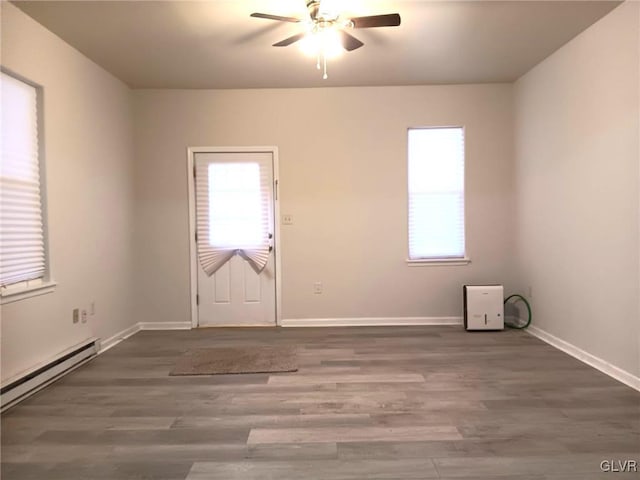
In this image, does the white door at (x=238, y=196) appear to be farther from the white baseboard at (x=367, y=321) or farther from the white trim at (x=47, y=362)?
the white trim at (x=47, y=362)

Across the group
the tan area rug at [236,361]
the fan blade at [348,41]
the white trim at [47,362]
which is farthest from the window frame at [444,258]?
the white trim at [47,362]

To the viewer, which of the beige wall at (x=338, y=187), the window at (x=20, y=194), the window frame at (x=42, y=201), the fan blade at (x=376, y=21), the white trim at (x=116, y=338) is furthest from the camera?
the beige wall at (x=338, y=187)

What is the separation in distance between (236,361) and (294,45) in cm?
274

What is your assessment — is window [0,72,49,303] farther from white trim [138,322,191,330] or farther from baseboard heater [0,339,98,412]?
white trim [138,322,191,330]

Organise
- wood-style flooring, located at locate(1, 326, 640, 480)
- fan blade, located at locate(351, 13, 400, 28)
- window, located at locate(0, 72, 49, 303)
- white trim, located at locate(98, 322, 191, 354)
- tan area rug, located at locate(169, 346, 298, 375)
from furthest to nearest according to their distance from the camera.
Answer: white trim, located at locate(98, 322, 191, 354)
tan area rug, located at locate(169, 346, 298, 375)
window, located at locate(0, 72, 49, 303)
fan blade, located at locate(351, 13, 400, 28)
wood-style flooring, located at locate(1, 326, 640, 480)

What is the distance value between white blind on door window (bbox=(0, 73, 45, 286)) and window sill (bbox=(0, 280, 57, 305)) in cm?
8

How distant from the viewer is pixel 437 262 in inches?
189

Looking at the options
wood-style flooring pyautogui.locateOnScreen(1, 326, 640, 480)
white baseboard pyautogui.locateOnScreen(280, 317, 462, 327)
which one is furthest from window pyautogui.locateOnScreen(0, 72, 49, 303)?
white baseboard pyautogui.locateOnScreen(280, 317, 462, 327)

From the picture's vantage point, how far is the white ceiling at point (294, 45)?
2.94 meters

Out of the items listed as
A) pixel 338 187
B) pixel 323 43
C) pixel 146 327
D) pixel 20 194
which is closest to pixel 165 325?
pixel 146 327

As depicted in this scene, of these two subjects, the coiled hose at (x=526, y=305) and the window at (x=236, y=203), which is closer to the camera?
the coiled hose at (x=526, y=305)

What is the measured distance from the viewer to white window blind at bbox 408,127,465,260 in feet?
15.8

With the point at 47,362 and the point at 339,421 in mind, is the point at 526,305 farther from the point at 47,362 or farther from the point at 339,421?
the point at 47,362

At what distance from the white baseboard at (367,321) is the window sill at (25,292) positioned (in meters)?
2.37
